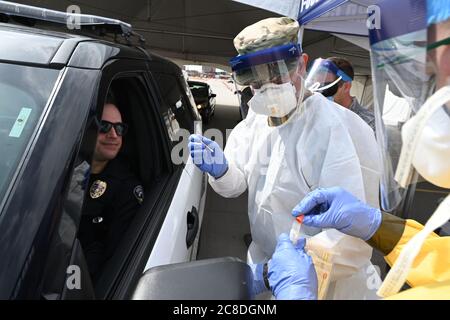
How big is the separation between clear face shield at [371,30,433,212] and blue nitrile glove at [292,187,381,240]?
138mm

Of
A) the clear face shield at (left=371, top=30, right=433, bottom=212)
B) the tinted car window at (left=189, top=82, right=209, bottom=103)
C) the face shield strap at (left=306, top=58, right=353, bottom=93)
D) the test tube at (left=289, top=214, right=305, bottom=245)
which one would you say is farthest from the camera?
the tinted car window at (left=189, top=82, right=209, bottom=103)

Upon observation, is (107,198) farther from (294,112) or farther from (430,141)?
(430,141)

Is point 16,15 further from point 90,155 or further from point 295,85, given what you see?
point 295,85

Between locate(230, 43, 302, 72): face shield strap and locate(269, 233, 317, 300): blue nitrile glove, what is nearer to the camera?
locate(269, 233, 317, 300): blue nitrile glove

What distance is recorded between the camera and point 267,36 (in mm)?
1527

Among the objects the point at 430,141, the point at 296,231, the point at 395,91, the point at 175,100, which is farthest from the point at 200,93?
the point at 430,141

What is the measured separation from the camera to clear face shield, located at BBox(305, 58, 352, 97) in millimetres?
3436

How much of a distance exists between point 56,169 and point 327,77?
3.08m

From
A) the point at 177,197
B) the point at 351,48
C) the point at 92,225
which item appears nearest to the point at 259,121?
the point at 177,197

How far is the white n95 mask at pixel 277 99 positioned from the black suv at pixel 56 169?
0.59 m

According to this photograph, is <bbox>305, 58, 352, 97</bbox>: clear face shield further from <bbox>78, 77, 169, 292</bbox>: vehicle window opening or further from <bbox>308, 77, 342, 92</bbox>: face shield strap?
<bbox>78, 77, 169, 292</bbox>: vehicle window opening

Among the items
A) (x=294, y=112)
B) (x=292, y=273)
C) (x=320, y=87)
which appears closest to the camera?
(x=292, y=273)

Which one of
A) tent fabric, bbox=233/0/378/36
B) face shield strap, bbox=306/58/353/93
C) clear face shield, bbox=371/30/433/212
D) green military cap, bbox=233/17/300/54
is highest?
tent fabric, bbox=233/0/378/36

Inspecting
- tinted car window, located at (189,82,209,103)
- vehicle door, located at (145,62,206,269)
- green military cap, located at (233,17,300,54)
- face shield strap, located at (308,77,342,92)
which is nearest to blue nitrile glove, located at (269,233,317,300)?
A: vehicle door, located at (145,62,206,269)
